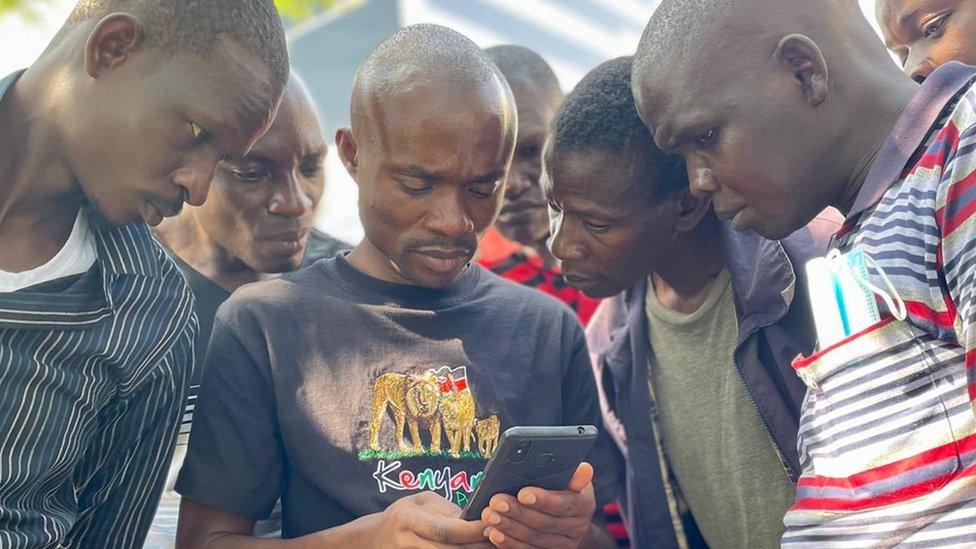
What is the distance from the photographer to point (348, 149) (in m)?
3.33

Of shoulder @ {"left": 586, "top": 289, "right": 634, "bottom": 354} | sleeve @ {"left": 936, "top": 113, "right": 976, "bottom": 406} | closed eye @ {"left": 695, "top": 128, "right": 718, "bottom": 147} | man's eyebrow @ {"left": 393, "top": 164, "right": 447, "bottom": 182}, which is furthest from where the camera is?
shoulder @ {"left": 586, "top": 289, "right": 634, "bottom": 354}

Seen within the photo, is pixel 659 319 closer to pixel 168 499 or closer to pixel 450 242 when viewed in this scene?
pixel 450 242

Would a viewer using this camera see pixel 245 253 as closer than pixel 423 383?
No

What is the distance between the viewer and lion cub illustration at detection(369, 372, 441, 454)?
299 centimetres

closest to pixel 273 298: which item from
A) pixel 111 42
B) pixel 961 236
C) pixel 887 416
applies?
pixel 111 42

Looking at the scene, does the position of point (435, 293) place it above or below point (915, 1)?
below

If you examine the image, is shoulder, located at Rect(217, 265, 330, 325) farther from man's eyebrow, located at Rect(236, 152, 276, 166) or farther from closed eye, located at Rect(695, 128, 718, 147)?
closed eye, located at Rect(695, 128, 718, 147)

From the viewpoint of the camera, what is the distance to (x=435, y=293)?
3.23 m

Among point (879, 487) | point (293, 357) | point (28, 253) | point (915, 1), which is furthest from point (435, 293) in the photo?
point (915, 1)

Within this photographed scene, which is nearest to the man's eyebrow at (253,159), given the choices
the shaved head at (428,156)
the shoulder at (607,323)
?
the shaved head at (428,156)

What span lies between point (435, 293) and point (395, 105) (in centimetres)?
52

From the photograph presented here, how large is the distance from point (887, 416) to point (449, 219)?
1204mm

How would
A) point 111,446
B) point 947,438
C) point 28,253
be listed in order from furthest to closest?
point 111,446 → point 28,253 → point 947,438

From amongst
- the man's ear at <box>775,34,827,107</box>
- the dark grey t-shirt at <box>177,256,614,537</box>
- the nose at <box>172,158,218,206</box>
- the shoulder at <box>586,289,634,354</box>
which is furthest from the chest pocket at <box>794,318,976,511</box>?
the nose at <box>172,158,218,206</box>
